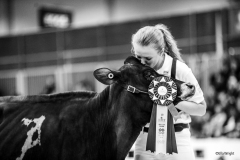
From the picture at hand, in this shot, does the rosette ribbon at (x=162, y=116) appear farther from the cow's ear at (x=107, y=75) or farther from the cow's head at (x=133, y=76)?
the cow's ear at (x=107, y=75)

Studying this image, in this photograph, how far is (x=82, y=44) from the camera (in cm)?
1548

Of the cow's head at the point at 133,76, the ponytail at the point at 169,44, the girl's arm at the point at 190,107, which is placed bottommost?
the girl's arm at the point at 190,107

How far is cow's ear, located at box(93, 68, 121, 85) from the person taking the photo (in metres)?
3.16

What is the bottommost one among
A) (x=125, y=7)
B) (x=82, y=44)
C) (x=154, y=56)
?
(x=154, y=56)

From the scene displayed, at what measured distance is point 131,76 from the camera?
3.21 m

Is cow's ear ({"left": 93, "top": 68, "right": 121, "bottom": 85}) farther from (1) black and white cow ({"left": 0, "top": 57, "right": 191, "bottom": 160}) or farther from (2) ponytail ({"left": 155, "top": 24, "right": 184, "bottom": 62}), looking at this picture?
(2) ponytail ({"left": 155, "top": 24, "right": 184, "bottom": 62})

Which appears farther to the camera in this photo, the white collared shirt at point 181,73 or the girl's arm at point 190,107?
the white collared shirt at point 181,73

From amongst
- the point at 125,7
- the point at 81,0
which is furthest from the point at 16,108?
the point at 81,0

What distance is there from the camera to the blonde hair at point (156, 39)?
128 inches

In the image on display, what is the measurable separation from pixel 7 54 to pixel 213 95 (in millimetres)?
10762

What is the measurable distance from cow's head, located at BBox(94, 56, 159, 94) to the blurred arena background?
4997 mm

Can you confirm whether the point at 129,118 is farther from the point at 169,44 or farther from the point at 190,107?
the point at 169,44

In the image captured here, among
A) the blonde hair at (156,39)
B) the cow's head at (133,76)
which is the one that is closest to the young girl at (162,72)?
the blonde hair at (156,39)

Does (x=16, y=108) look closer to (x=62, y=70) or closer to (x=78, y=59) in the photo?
(x=62, y=70)
